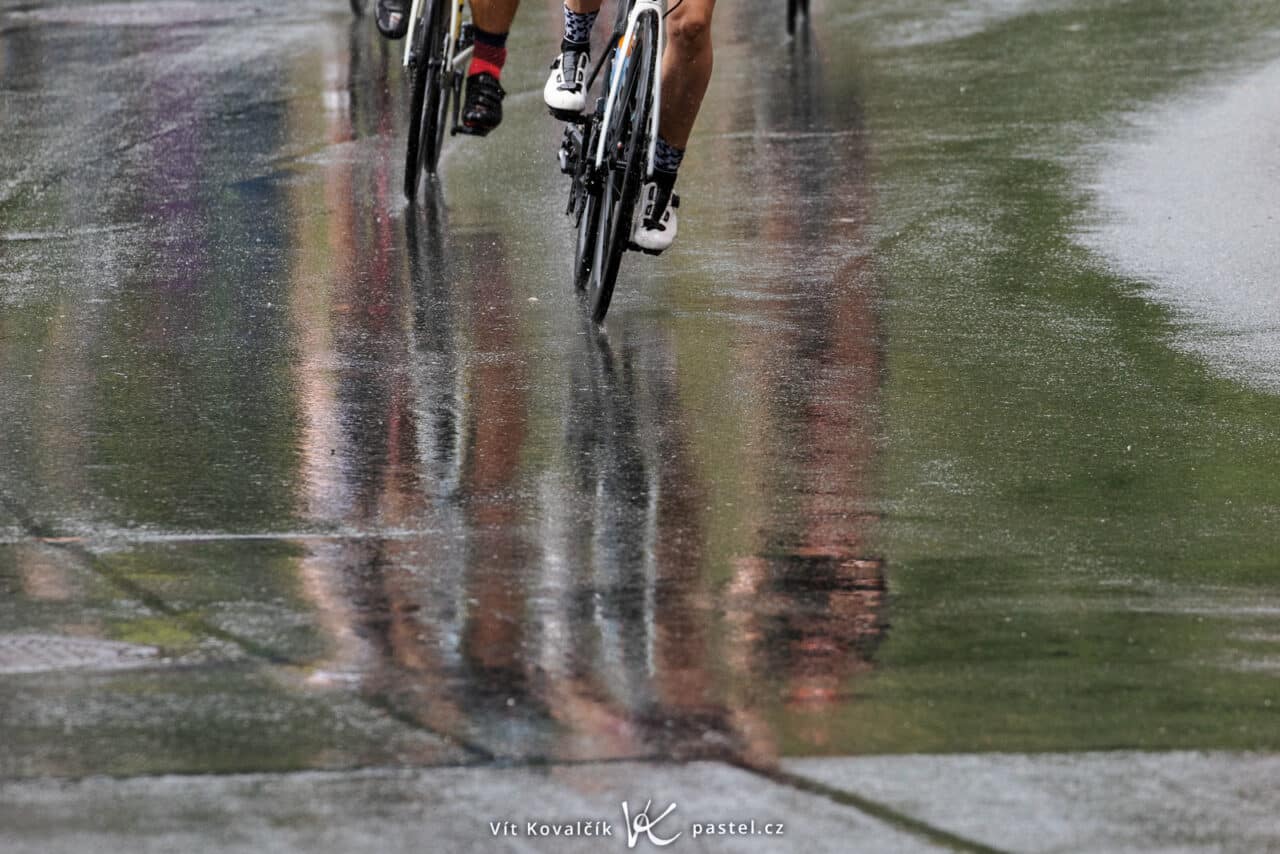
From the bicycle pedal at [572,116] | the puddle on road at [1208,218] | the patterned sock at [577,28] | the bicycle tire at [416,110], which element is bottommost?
the puddle on road at [1208,218]

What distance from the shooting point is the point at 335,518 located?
255 inches

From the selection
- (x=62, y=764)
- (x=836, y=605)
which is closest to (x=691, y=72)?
(x=836, y=605)

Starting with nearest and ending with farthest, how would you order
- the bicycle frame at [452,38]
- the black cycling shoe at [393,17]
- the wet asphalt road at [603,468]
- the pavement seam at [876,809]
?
1. the pavement seam at [876,809]
2. the wet asphalt road at [603,468]
3. the bicycle frame at [452,38]
4. the black cycling shoe at [393,17]

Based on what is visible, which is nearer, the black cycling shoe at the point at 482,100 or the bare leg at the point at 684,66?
the bare leg at the point at 684,66

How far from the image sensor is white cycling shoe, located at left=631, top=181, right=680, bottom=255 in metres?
8.87

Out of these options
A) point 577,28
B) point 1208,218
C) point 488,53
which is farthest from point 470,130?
point 1208,218

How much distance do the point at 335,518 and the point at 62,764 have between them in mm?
1775

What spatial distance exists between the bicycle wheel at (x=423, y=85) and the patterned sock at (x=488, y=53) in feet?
2.99

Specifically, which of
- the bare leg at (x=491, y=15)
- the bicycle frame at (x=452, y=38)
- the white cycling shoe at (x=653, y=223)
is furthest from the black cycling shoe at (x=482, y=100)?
the white cycling shoe at (x=653, y=223)

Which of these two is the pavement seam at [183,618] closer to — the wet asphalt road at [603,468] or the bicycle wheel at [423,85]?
the wet asphalt road at [603,468]

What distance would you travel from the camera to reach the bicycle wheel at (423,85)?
37.1ft

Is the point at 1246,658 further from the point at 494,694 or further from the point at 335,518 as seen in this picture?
the point at 335,518

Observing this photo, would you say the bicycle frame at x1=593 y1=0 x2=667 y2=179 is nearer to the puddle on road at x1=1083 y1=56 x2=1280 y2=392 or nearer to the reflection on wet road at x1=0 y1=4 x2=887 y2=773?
the reflection on wet road at x1=0 y1=4 x2=887 y2=773

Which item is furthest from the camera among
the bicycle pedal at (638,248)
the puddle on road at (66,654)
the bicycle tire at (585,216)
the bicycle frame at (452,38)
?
the bicycle frame at (452,38)
